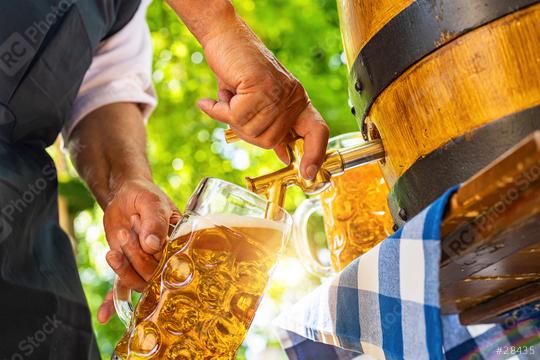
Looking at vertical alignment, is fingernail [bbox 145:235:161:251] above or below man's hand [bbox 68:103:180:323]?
below

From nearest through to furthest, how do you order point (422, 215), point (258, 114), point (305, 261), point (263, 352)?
point (422, 215) → point (258, 114) → point (305, 261) → point (263, 352)

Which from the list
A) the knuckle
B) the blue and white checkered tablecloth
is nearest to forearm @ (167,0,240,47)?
the knuckle

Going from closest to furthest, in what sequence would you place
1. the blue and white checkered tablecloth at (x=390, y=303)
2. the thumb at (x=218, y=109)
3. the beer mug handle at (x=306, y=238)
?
the blue and white checkered tablecloth at (x=390, y=303) < the thumb at (x=218, y=109) < the beer mug handle at (x=306, y=238)

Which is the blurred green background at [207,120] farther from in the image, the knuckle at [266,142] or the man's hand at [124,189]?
the knuckle at [266,142]

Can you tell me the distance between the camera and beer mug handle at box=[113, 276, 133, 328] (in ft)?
3.39

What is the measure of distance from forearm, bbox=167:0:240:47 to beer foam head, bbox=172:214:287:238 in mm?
254

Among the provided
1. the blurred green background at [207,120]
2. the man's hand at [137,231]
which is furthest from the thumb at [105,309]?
the blurred green background at [207,120]

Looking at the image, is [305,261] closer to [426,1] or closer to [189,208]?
[189,208]

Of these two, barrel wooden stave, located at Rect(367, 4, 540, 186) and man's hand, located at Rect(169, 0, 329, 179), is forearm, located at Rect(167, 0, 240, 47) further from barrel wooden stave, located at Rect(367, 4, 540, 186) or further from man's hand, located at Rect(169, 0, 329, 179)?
barrel wooden stave, located at Rect(367, 4, 540, 186)

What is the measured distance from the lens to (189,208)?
884 mm

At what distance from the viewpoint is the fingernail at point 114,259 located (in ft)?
3.55

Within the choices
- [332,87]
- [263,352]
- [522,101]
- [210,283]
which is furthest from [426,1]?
[263,352]

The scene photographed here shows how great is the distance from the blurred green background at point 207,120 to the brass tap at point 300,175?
3.47 meters

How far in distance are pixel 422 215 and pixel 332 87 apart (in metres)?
4.04
